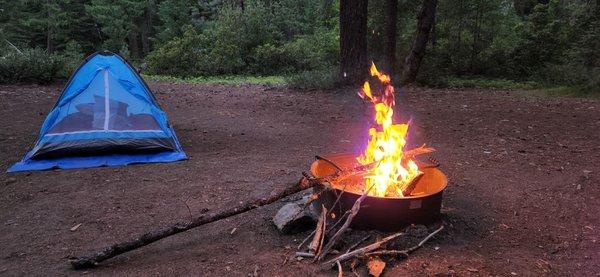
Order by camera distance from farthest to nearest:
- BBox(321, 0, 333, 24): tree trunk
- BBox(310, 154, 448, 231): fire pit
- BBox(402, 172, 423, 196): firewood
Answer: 1. BBox(321, 0, 333, 24): tree trunk
2. BBox(402, 172, 423, 196): firewood
3. BBox(310, 154, 448, 231): fire pit

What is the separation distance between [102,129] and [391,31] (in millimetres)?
9398

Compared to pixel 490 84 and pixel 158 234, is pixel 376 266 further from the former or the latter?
pixel 490 84

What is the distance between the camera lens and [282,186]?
4.61 metres

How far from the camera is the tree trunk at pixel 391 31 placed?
43.1ft

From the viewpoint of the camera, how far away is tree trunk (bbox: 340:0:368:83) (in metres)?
10.4

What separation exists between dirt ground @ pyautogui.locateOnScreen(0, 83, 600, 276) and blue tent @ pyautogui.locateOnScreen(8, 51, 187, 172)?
0.98 feet

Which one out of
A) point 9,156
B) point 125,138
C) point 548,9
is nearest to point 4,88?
point 9,156

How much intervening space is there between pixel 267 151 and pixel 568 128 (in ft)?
16.5

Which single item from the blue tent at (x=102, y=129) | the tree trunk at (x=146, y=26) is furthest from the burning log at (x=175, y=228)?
the tree trunk at (x=146, y=26)

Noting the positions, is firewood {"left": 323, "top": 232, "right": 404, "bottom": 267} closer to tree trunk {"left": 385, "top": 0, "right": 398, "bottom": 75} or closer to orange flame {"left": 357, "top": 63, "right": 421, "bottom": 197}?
orange flame {"left": 357, "top": 63, "right": 421, "bottom": 197}

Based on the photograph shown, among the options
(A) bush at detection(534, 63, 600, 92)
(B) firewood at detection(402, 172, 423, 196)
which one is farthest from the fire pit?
(A) bush at detection(534, 63, 600, 92)

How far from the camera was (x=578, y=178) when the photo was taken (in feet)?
17.1

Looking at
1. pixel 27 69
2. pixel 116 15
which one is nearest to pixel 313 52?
pixel 27 69

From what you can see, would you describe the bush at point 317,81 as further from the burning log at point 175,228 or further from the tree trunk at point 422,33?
the burning log at point 175,228
